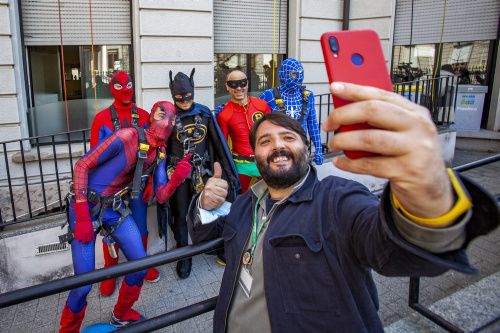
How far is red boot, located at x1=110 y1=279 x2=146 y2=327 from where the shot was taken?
3564 mm

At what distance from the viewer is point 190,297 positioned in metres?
4.21

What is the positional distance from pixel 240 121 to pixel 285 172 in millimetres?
2735

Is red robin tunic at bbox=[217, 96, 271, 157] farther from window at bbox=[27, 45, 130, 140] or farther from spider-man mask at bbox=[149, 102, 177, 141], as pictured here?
window at bbox=[27, 45, 130, 140]

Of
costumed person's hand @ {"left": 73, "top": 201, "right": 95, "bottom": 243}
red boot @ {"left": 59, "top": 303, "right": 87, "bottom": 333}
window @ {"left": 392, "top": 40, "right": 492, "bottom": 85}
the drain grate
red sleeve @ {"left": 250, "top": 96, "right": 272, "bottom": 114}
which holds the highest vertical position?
window @ {"left": 392, "top": 40, "right": 492, "bottom": 85}

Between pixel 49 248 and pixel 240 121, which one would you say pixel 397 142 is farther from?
pixel 49 248

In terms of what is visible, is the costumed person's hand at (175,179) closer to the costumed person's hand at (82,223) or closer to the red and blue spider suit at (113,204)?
the red and blue spider suit at (113,204)

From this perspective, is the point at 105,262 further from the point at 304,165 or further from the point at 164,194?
the point at 304,165

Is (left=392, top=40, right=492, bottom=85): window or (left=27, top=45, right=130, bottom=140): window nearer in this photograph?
(left=27, top=45, right=130, bottom=140): window

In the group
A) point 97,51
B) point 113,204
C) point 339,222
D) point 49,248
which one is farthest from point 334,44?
point 97,51

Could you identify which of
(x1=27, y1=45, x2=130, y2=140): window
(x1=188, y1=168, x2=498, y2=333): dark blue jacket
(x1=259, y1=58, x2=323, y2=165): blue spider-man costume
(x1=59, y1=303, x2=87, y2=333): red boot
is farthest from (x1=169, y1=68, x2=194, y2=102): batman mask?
(x1=27, y1=45, x2=130, y2=140): window

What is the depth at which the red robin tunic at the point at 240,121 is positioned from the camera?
4.70 m

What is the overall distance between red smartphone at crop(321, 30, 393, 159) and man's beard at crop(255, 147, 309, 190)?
1.10 meters

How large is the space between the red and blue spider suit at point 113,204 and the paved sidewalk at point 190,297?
1.41 feet

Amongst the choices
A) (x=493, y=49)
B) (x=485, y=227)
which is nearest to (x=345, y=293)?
(x=485, y=227)
